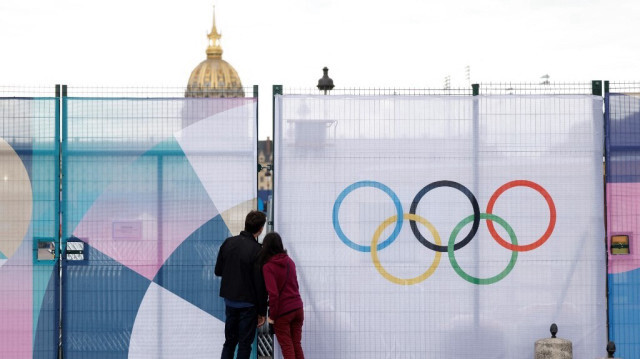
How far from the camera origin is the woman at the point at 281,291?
6.54 m

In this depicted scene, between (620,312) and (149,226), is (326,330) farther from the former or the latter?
(620,312)

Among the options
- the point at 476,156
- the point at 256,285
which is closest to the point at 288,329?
the point at 256,285

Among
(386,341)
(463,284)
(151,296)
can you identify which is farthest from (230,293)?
(463,284)

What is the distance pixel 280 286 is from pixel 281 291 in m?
0.05

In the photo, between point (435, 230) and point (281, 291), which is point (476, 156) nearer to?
point (435, 230)

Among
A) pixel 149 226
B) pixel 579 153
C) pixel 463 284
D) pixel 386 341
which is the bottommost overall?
pixel 386 341

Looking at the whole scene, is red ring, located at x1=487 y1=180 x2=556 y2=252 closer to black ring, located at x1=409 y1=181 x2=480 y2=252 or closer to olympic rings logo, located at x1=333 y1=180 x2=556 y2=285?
olympic rings logo, located at x1=333 y1=180 x2=556 y2=285

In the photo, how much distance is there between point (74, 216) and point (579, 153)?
15.5 feet

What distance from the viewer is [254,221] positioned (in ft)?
22.0

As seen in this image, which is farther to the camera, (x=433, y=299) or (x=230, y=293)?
(x=433, y=299)

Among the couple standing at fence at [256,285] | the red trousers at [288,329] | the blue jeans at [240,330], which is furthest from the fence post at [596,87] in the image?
the blue jeans at [240,330]

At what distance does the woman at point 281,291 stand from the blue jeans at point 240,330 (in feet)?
0.56

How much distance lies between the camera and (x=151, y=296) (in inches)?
292

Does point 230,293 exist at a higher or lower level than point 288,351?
higher
